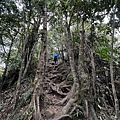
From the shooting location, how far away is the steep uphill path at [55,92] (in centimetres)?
498

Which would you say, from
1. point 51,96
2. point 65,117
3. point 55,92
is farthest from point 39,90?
point 55,92

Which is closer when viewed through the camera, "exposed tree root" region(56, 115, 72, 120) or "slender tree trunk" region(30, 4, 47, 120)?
"exposed tree root" region(56, 115, 72, 120)

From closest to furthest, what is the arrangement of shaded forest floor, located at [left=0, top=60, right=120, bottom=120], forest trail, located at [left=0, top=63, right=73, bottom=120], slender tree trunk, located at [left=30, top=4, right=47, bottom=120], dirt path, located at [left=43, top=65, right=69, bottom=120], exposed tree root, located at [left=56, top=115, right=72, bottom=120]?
1. exposed tree root, located at [left=56, top=115, right=72, bottom=120]
2. slender tree trunk, located at [left=30, top=4, right=47, bottom=120]
3. dirt path, located at [left=43, top=65, right=69, bottom=120]
4. forest trail, located at [left=0, top=63, right=73, bottom=120]
5. shaded forest floor, located at [left=0, top=60, right=120, bottom=120]

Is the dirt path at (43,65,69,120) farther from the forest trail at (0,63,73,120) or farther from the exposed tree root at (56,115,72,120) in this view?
the exposed tree root at (56,115,72,120)

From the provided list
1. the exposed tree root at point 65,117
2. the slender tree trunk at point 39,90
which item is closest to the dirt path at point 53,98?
the exposed tree root at point 65,117

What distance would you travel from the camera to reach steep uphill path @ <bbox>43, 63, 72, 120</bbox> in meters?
4.98

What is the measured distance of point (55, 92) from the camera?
6.62m

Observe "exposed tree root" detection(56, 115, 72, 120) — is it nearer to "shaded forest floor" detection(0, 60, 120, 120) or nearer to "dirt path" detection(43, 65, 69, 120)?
"shaded forest floor" detection(0, 60, 120, 120)

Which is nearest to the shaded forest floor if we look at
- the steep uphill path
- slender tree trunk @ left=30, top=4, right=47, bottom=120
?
the steep uphill path

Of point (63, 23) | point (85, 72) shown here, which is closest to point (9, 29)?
point (63, 23)

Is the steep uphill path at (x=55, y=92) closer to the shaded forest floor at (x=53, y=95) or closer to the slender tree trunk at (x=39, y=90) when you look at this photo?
the shaded forest floor at (x=53, y=95)

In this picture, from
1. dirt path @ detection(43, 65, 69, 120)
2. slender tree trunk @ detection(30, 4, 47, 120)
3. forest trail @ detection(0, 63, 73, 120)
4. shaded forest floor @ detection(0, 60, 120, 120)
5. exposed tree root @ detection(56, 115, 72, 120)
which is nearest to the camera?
exposed tree root @ detection(56, 115, 72, 120)

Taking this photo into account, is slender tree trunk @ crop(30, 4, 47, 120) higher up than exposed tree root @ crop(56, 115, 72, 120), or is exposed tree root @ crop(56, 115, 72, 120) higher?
slender tree trunk @ crop(30, 4, 47, 120)

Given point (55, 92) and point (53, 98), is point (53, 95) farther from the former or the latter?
point (53, 98)
